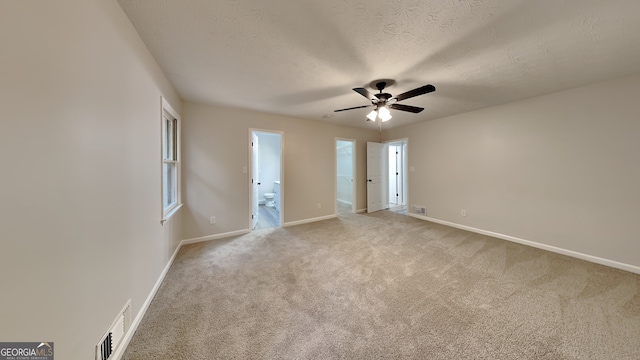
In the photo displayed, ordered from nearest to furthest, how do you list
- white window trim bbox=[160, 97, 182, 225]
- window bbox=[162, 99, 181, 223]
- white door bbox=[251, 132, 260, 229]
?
white window trim bbox=[160, 97, 182, 225]
window bbox=[162, 99, 181, 223]
white door bbox=[251, 132, 260, 229]

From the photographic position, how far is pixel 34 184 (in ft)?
2.56

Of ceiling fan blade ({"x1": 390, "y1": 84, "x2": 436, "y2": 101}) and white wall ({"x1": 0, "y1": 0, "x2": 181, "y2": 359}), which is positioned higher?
ceiling fan blade ({"x1": 390, "y1": 84, "x2": 436, "y2": 101})

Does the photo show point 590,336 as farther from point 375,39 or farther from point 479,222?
point 375,39

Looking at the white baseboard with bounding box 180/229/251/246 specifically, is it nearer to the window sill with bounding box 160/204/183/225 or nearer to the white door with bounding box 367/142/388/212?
the window sill with bounding box 160/204/183/225

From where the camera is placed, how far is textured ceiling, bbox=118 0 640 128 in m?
1.39

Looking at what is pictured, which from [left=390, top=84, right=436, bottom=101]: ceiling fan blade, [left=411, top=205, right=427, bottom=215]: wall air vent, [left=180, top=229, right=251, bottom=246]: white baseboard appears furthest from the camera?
[left=411, top=205, right=427, bottom=215]: wall air vent

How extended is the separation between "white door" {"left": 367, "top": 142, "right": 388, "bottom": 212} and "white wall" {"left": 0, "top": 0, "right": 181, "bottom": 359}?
462cm

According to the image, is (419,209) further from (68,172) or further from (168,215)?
(68,172)

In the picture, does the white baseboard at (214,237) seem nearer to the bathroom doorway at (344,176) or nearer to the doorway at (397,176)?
the bathroom doorway at (344,176)

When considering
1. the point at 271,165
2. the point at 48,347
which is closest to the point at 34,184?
the point at 48,347

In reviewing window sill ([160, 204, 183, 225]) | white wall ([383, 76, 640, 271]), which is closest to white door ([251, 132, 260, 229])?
window sill ([160, 204, 183, 225])

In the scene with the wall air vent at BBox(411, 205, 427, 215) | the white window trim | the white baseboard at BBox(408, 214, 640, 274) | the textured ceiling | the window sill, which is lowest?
the white baseboard at BBox(408, 214, 640, 274)

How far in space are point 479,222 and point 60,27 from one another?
17.3 ft

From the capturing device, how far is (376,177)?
5.48 meters
